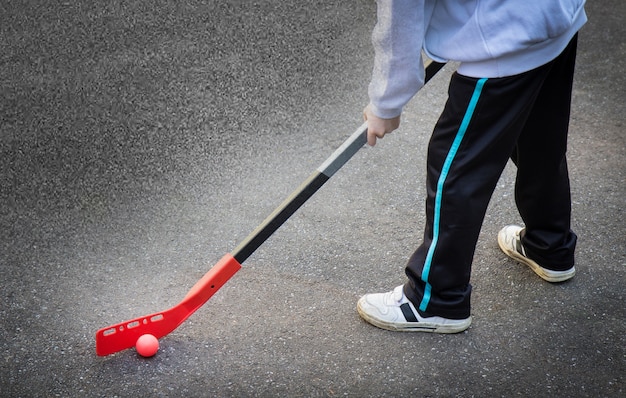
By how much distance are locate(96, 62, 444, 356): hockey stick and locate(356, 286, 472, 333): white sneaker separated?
43 centimetres

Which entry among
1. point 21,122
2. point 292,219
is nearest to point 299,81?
point 292,219

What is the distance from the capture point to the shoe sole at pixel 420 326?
245 centimetres

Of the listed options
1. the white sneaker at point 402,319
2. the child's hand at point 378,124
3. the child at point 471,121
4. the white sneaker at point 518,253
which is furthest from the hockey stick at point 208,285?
the white sneaker at point 518,253

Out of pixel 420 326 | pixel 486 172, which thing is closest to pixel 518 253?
pixel 420 326

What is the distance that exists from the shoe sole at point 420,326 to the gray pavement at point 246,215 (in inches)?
0.9

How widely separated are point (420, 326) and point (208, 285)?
2.14ft

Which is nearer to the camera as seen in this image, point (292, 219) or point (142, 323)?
point (142, 323)

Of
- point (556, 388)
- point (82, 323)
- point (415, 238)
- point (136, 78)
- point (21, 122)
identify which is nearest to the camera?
point (556, 388)

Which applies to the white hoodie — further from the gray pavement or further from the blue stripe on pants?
the gray pavement

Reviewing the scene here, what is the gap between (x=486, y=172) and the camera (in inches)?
84.6

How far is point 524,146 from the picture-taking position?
2357mm

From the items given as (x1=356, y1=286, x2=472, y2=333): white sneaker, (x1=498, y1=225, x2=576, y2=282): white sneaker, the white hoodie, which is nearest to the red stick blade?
(x1=356, y1=286, x2=472, y2=333): white sneaker

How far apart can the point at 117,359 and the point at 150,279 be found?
1.21 ft

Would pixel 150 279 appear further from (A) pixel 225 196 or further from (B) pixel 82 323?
(A) pixel 225 196
